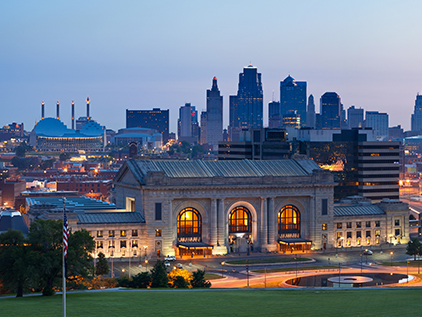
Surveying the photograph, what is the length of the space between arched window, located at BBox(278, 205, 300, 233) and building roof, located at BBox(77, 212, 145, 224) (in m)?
27.8

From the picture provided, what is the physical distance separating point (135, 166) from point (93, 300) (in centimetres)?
7217

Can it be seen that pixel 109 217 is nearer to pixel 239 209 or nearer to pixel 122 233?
pixel 122 233

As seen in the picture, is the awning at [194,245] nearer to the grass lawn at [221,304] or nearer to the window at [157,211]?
the window at [157,211]

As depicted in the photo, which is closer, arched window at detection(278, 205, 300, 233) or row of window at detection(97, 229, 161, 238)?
row of window at detection(97, 229, 161, 238)

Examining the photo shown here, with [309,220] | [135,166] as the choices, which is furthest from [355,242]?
[135,166]

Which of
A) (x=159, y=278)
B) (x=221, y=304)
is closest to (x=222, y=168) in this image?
(x=159, y=278)

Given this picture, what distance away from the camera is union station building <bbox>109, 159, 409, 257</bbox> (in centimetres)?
13962

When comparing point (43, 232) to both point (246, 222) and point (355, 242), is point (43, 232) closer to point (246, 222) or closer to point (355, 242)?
point (246, 222)

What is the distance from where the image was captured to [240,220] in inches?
5812

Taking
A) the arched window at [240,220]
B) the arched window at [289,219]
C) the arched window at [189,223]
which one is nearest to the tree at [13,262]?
the arched window at [189,223]

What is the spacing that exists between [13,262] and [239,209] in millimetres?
68484

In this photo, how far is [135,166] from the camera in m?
145

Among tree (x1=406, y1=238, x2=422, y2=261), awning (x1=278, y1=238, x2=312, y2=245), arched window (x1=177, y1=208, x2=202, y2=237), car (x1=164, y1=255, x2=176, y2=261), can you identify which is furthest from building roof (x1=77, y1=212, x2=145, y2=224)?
tree (x1=406, y1=238, x2=422, y2=261)

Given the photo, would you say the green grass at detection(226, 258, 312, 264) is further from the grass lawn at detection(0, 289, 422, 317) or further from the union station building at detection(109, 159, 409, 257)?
the grass lawn at detection(0, 289, 422, 317)
